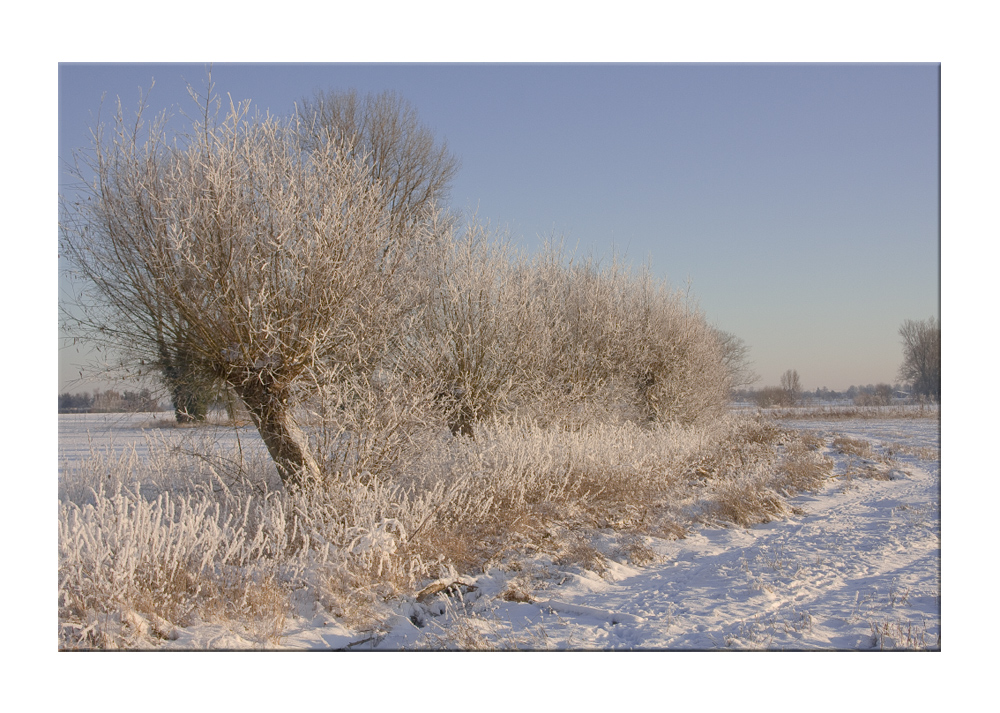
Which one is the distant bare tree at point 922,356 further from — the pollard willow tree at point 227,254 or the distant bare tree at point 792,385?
the pollard willow tree at point 227,254

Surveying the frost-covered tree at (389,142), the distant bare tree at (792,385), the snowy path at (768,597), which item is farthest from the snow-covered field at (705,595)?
the frost-covered tree at (389,142)

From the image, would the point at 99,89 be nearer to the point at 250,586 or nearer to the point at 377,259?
the point at 377,259

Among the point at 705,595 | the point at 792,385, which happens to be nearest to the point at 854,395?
the point at 792,385

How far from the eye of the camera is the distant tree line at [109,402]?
12.7ft

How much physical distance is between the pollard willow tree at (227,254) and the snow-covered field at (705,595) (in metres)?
0.74

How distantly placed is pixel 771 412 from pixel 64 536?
7.14 m

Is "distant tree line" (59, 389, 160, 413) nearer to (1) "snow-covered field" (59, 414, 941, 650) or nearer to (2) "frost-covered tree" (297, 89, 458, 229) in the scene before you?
(1) "snow-covered field" (59, 414, 941, 650)

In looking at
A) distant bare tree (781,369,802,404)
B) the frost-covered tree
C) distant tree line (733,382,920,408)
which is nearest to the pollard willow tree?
the frost-covered tree

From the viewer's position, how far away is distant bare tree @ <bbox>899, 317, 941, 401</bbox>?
157 inches

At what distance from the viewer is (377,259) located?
18.6 feet

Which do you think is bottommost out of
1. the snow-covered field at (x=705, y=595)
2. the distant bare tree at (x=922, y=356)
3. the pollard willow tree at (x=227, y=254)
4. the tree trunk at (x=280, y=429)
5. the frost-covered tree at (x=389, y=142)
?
the snow-covered field at (x=705, y=595)

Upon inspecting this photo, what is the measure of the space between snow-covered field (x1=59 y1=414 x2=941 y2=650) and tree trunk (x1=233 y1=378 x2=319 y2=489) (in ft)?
1.35
